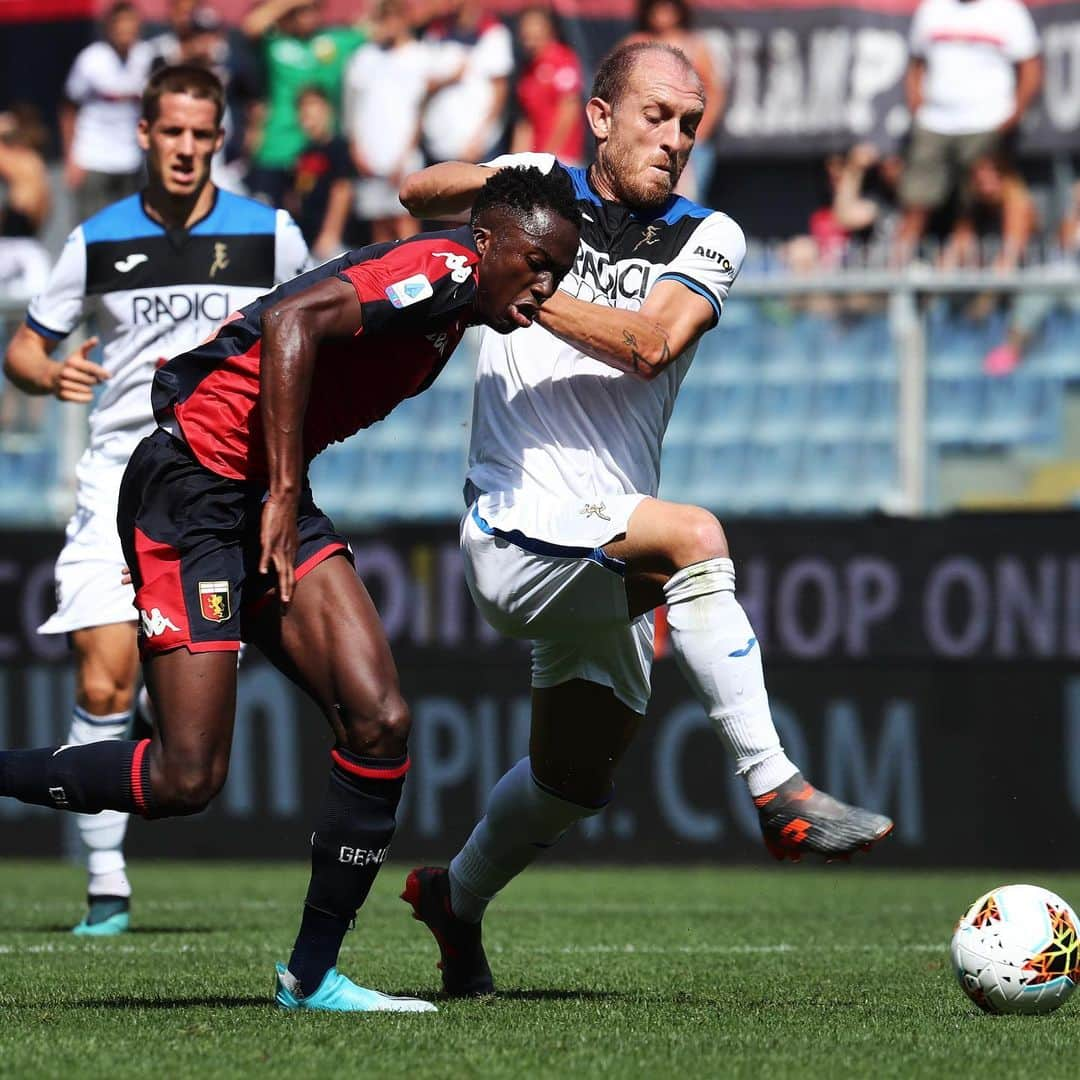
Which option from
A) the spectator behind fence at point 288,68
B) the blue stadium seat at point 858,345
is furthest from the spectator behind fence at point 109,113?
the blue stadium seat at point 858,345

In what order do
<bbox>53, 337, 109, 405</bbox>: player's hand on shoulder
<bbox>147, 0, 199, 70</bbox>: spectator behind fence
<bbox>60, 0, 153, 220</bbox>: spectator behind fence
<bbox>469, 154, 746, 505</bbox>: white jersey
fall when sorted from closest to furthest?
1. <bbox>469, 154, 746, 505</bbox>: white jersey
2. <bbox>53, 337, 109, 405</bbox>: player's hand on shoulder
3. <bbox>60, 0, 153, 220</bbox>: spectator behind fence
4. <bbox>147, 0, 199, 70</bbox>: spectator behind fence

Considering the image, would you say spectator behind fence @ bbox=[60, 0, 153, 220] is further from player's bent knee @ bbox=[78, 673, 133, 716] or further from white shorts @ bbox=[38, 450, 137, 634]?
player's bent knee @ bbox=[78, 673, 133, 716]

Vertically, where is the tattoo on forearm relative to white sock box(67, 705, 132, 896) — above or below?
above

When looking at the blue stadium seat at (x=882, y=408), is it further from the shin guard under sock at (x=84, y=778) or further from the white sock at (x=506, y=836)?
the shin guard under sock at (x=84, y=778)

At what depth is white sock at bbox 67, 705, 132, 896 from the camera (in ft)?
26.5

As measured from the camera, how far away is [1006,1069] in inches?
177

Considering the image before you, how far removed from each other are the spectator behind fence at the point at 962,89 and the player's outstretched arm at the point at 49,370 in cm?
708

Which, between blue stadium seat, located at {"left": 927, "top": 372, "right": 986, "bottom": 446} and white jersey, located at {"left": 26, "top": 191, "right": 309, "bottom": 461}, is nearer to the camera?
white jersey, located at {"left": 26, "top": 191, "right": 309, "bottom": 461}

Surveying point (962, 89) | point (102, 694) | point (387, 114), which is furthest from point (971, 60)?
point (102, 694)

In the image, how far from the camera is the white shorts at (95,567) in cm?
805

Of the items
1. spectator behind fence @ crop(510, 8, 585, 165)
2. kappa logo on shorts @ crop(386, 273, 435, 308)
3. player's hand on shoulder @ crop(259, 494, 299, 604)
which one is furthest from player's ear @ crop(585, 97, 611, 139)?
spectator behind fence @ crop(510, 8, 585, 165)

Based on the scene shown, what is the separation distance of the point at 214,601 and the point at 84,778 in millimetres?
564

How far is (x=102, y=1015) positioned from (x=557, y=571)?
5.35 ft

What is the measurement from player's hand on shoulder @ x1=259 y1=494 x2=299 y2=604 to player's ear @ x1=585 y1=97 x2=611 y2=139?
1610 millimetres
